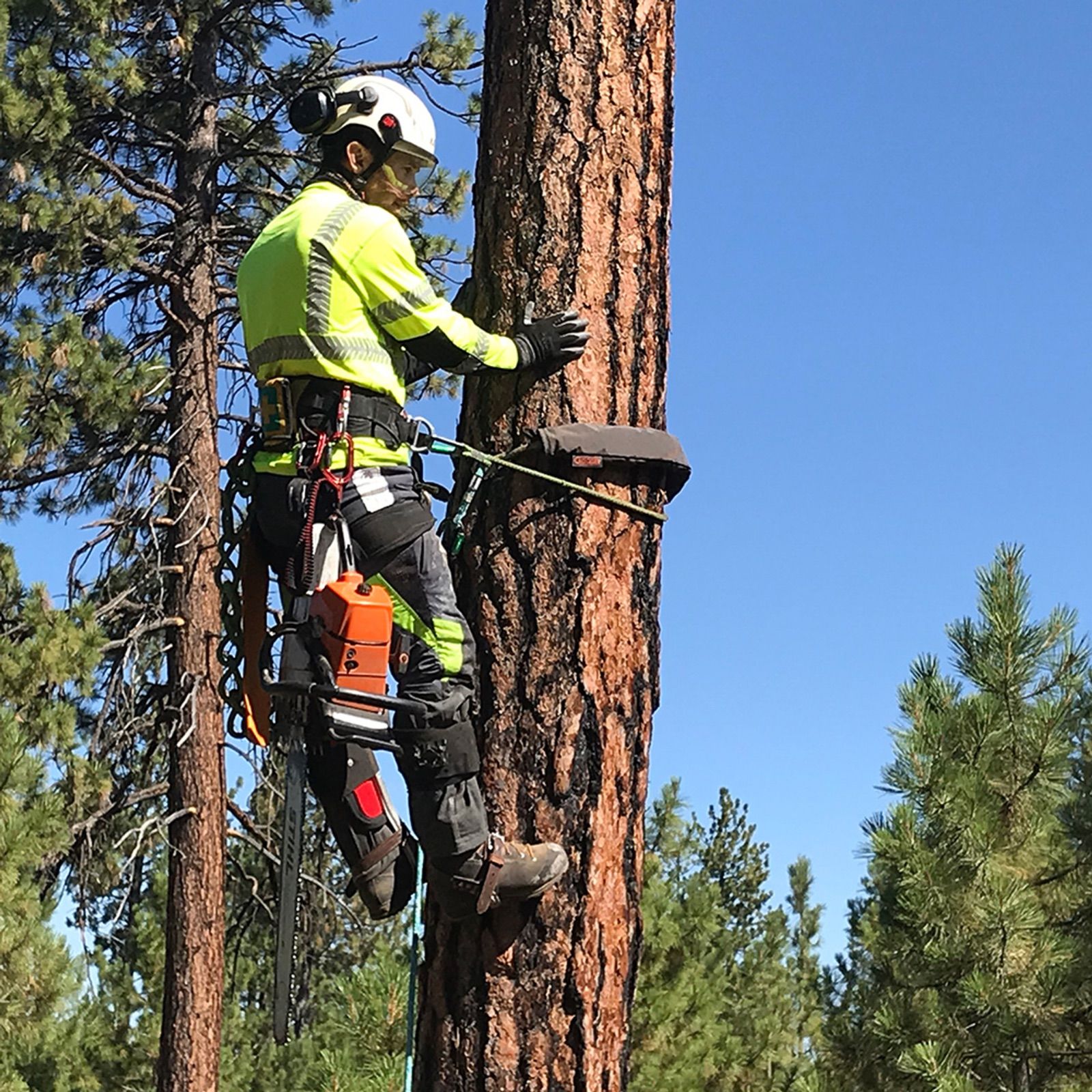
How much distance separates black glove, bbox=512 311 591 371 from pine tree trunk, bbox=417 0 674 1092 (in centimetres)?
7

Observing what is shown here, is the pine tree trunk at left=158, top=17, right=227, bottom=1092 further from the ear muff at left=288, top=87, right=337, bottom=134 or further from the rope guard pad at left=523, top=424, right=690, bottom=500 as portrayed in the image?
the rope guard pad at left=523, top=424, right=690, bottom=500

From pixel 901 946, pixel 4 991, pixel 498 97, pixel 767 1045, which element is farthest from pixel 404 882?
pixel 767 1045

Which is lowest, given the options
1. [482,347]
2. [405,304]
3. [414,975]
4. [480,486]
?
[414,975]

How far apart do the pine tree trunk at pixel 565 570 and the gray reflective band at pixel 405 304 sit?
0.24 metres

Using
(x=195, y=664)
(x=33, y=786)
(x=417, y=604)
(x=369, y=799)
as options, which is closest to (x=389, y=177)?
(x=417, y=604)

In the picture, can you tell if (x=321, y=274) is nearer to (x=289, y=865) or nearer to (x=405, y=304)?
(x=405, y=304)

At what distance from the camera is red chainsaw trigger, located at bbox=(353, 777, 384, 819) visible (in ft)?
12.1

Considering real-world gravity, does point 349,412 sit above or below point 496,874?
above

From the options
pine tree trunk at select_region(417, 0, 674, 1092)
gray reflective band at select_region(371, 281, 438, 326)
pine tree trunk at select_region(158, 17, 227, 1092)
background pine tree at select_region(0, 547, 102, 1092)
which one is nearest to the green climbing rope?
pine tree trunk at select_region(417, 0, 674, 1092)

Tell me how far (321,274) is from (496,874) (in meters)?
1.38

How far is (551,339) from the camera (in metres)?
3.63

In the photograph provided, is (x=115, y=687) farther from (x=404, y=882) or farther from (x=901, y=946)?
(x=404, y=882)

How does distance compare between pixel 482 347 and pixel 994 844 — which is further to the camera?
pixel 994 844

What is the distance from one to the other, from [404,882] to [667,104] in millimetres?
1982
